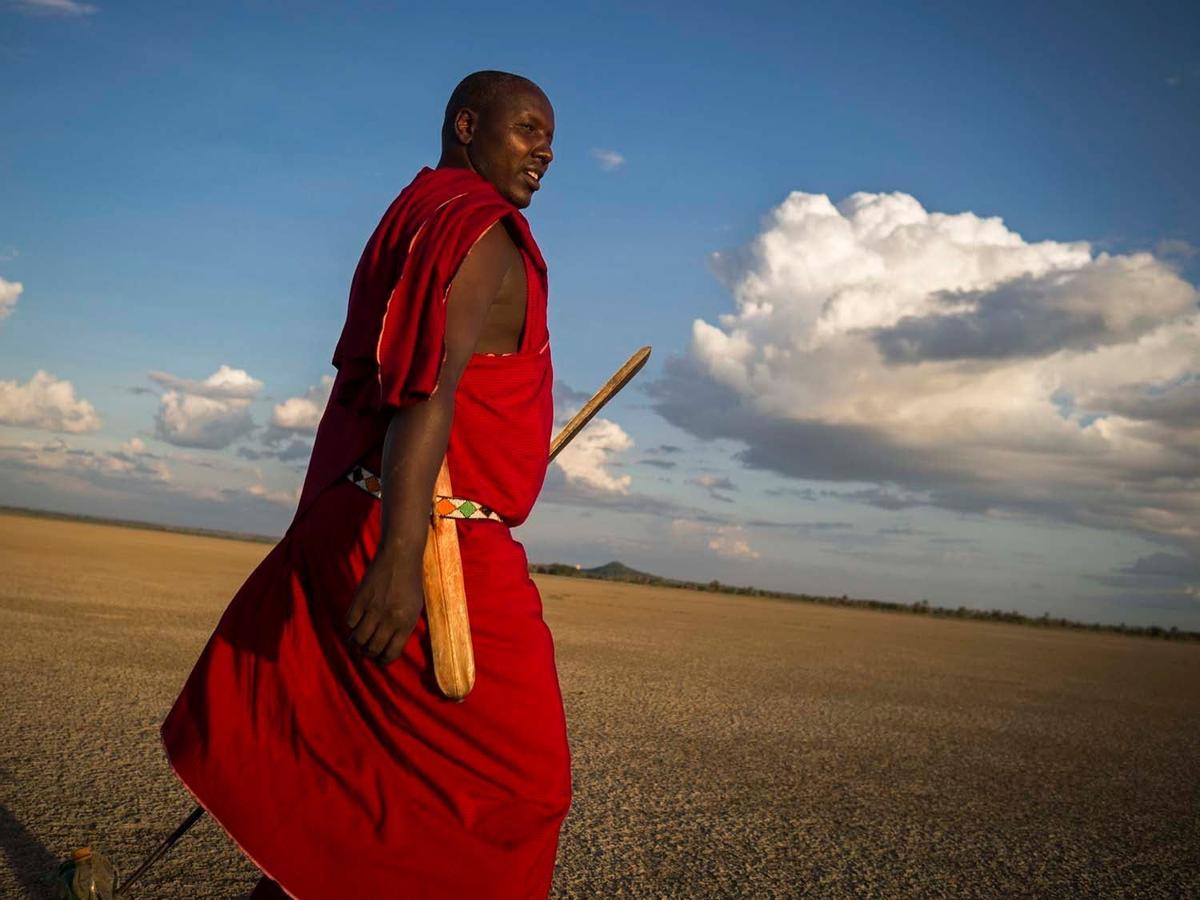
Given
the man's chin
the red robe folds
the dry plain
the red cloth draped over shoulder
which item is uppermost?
the man's chin

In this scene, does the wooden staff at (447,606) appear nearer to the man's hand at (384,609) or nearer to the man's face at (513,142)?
the man's hand at (384,609)

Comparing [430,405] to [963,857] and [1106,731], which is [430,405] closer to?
[963,857]

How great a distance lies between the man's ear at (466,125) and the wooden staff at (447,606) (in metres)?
0.77

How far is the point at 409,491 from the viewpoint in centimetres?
201

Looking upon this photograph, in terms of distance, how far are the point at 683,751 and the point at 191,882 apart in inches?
136

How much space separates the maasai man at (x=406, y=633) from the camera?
2049mm

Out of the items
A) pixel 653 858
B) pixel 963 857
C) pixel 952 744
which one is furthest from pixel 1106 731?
pixel 653 858

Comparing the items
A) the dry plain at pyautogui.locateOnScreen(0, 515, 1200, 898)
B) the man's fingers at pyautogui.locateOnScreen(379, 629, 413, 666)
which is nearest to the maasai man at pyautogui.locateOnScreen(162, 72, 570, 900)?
the man's fingers at pyautogui.locateOnScreen(379, 629, 413, 666)

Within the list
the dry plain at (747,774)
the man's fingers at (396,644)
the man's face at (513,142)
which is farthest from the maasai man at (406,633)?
the dry plain at (747,774)

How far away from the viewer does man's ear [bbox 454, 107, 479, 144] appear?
2430 mm

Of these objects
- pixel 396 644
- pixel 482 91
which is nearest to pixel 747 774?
pixel 396 644

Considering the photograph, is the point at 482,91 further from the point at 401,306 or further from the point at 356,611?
the point at 356,611

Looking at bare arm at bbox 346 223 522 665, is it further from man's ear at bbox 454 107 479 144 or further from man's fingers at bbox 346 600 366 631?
man's ear at bbox 454 107 479 144

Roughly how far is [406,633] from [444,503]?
0.28 m
